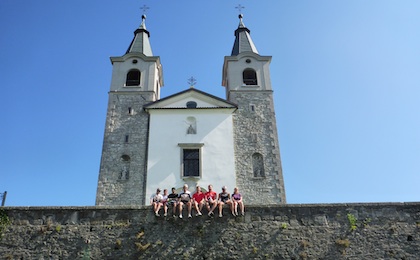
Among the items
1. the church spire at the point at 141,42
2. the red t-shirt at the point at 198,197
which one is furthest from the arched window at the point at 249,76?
the red t-shirt at the point at 198,197

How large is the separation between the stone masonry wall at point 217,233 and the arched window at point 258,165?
9429 mm

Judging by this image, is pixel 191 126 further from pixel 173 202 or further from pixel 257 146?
pixel 173 202

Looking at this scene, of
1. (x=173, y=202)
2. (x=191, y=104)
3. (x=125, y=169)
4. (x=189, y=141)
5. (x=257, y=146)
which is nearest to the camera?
(x=173, y=202)

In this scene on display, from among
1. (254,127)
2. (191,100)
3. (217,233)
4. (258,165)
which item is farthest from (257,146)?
(217,233)

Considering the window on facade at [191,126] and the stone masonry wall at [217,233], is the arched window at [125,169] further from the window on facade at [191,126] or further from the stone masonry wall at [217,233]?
the stone masonry wall at [217,233]

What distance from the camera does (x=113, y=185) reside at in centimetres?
1955

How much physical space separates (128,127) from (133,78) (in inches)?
170

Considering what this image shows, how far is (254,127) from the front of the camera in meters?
21.7

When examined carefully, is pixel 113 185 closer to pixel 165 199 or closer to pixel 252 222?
pixel 165 199

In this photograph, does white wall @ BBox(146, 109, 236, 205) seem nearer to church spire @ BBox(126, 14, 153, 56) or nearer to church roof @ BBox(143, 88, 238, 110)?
church roof @ BBox(143, 88, 238, 110)

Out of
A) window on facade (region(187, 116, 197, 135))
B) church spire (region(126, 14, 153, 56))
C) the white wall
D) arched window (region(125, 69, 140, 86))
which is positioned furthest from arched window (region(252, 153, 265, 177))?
church spire (region(126, 14, 153, 56))

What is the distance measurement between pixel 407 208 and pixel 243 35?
1928 cm

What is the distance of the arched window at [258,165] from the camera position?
2015cm

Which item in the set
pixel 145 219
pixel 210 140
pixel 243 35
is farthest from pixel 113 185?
pixel 243 35
